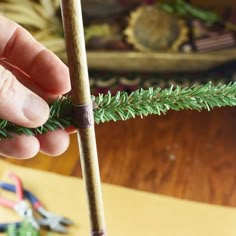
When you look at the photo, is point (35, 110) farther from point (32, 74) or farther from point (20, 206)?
point (20, 206)

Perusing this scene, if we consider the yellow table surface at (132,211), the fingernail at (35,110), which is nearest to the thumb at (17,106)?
the fingernail at (35,110)

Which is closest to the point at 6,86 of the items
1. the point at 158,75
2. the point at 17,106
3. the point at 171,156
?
the point at 17,106

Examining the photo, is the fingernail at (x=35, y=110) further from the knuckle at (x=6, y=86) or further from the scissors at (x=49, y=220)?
the scissors at (x=49, y=220)

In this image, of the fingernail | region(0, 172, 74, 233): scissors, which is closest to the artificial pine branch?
the fingernail

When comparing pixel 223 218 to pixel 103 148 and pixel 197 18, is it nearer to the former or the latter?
pixel 103 148

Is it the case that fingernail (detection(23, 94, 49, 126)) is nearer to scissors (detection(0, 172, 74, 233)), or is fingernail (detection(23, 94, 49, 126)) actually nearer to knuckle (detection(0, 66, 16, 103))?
knuckle (detection(0, 66, 16, 103))
